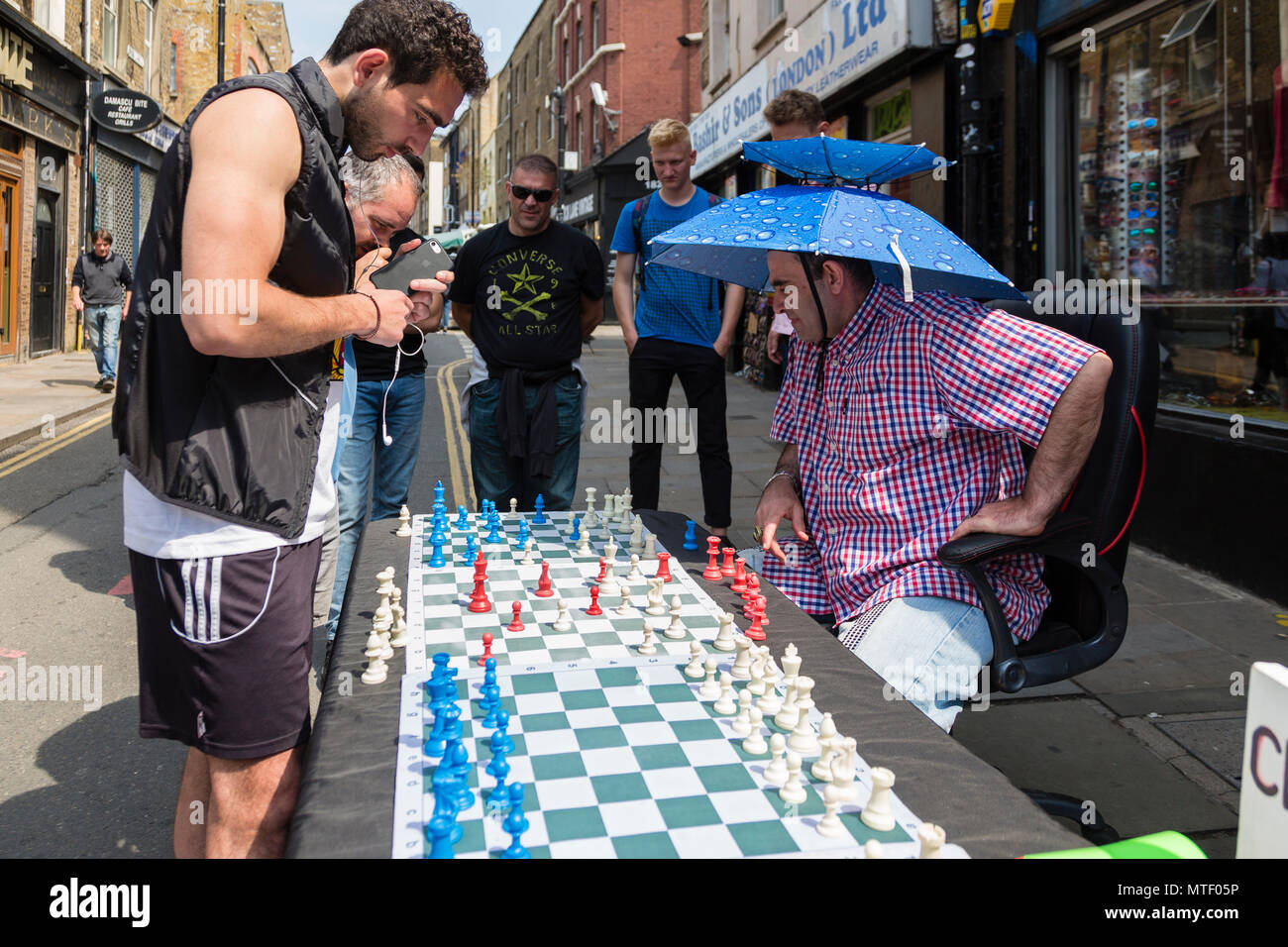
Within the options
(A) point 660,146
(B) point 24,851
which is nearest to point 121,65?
(A) point 660,146

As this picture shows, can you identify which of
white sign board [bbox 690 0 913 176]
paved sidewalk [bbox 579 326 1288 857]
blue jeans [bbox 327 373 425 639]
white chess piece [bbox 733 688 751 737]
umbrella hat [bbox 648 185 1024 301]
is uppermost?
white sign board [bbox 690 0 913 176]

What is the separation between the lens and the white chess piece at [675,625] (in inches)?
91.3

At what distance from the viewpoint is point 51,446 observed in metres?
9.91

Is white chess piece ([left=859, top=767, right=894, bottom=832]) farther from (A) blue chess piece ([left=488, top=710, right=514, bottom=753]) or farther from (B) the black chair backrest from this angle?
(B) the black chair backrest

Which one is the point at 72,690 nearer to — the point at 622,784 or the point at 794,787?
the point at 622,784

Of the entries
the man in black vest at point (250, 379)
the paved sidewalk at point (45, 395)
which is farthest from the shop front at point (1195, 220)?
the paved sidewalk at point (45, 395)

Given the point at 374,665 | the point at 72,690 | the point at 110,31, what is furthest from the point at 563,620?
the point at 110,31

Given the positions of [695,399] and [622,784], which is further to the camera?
[695,399]

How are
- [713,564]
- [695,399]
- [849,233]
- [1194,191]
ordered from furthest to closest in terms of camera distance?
[1194,191] → [695,399] → [713,564] → [849,233]

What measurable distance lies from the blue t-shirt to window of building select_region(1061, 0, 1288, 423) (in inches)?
92.1

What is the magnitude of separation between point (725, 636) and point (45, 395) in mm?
13090

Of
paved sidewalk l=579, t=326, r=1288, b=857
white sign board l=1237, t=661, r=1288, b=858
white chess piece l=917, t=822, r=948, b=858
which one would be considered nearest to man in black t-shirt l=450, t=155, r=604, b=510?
paved sidewalk l=579, t=326, r=1288, b=857

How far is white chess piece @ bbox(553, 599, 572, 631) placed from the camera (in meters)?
2.35

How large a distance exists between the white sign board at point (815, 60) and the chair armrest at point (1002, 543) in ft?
22.9
